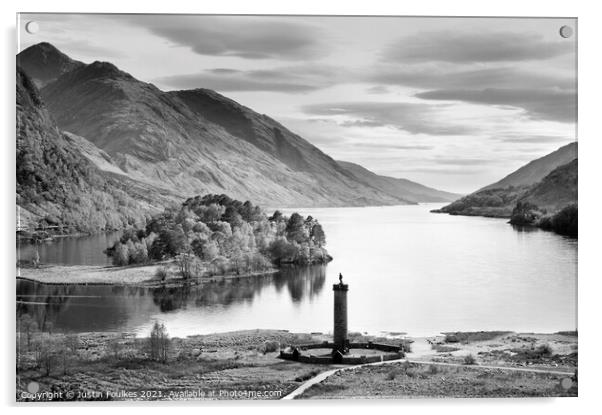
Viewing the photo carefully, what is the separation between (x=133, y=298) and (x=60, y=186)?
229 cm

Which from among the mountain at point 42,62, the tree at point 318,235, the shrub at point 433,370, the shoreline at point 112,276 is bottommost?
the shrub at point 433,370

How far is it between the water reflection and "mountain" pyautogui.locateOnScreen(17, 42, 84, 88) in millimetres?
3248

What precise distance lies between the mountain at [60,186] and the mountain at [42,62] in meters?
0.15

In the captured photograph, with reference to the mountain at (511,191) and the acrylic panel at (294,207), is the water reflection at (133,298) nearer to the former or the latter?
the acrylic panel at (294,207)

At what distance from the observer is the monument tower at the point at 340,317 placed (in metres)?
15.8

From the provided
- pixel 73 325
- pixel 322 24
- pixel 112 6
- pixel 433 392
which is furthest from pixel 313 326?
pixel 112 6

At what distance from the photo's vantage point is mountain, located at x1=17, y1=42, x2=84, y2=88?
15.2 metres

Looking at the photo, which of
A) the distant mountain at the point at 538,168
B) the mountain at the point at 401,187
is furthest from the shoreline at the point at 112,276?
the distant mountain at the point at 538,168

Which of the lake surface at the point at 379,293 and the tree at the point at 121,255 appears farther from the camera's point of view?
the tree at the point at 121,255

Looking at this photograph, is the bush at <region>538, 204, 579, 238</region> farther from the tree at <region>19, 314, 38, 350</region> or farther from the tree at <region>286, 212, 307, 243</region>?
the tree at <region>19, 314, 38, 350</region>

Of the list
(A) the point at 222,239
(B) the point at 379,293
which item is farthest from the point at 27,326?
(B) the point at 379,293

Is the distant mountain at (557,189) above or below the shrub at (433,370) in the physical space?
above

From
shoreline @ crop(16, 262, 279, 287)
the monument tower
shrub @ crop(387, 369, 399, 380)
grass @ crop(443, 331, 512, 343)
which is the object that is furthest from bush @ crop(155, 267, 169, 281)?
grass @ crop(443, 331, 512, 343)
